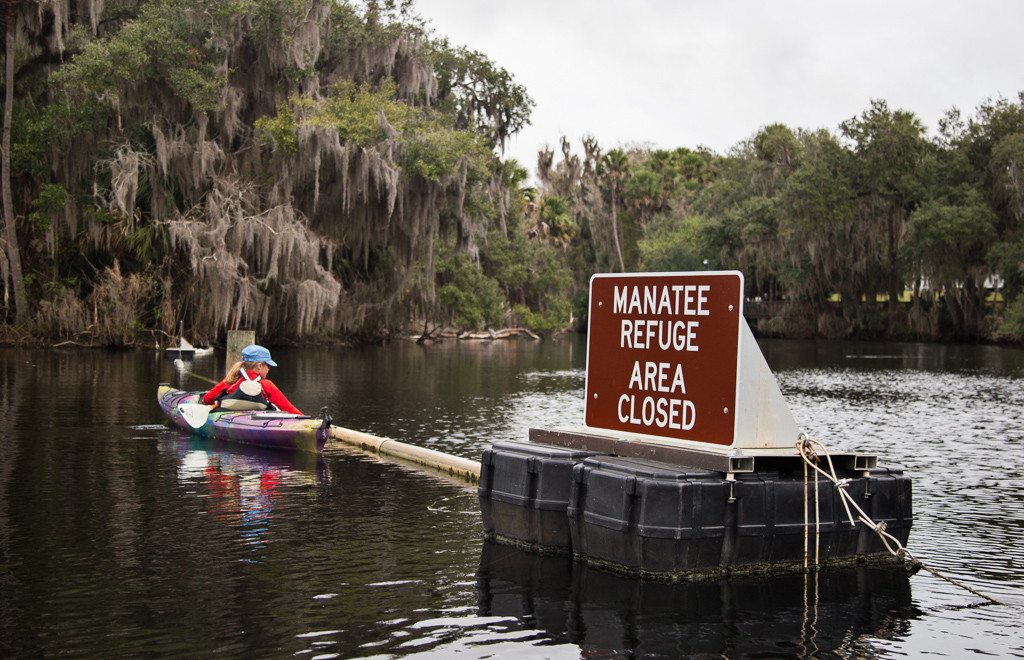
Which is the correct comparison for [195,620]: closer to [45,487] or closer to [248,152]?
[45,487]

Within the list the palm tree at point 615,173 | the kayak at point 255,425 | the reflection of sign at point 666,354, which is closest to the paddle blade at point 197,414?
the kayak at point 255,425

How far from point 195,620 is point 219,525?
2.92 metres

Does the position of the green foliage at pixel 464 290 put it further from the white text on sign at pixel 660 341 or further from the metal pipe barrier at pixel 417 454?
the white text on sign at pixel 660 341

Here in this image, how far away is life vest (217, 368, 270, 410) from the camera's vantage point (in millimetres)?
15742

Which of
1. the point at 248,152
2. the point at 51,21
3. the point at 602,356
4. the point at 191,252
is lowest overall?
the point at 602,356

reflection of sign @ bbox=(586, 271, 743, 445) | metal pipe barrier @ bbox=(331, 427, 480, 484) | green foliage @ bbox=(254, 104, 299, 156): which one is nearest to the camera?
reflection of sign @ bbox=(586, 271, 743, 445)

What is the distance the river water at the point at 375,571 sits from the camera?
659 centimetres

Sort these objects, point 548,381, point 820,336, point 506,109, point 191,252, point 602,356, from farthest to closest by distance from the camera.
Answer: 1. point 820,336
2. point 506,109
3. point 191,252
4. point 548,381
5. point 602,356

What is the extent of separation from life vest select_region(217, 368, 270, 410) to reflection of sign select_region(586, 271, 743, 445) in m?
7.92

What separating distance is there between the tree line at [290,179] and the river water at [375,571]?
57.5ft

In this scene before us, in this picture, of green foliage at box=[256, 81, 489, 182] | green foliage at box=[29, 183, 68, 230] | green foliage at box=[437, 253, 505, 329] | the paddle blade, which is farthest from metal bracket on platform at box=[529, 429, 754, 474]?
green foliage at box=[437, 253, 505, 329]

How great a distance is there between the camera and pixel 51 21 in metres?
35.2

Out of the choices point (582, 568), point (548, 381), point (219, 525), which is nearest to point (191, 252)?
point (548, 381)

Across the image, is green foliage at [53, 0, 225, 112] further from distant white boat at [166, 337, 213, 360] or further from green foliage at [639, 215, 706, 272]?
green foliage at [639, 215, 706, 272]
